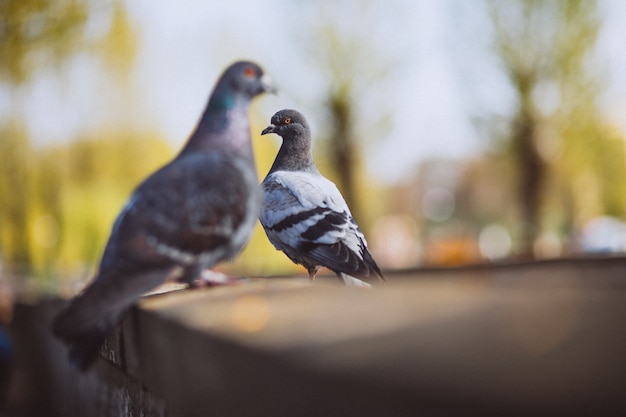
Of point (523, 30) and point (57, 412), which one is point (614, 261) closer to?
point (57, 412)

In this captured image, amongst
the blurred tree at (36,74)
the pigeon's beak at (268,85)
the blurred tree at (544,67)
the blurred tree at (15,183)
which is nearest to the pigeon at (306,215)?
the pigeon's beak at (268,85)

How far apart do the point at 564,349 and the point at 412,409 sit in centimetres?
40

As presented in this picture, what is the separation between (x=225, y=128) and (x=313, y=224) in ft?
1.34

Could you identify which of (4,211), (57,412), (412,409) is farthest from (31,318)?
(412,409)

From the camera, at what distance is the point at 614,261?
24.1 feet

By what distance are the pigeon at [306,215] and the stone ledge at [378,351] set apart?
0.13 metres

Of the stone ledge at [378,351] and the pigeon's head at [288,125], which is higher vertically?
the pigeon's head at [288,125]

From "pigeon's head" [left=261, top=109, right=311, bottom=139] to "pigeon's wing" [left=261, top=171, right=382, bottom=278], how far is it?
13 cm

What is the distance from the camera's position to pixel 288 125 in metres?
2.31

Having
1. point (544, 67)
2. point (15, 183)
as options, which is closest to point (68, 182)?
point (15, 183)

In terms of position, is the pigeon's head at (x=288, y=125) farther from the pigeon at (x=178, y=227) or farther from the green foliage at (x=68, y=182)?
the green foliage at (x=68, y=182)

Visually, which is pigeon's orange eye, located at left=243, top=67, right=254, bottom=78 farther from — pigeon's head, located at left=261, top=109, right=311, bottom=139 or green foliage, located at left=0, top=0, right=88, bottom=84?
green foliage, located at left=0, top=0, right=88, bottom=84

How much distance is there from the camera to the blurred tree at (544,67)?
20234 mm

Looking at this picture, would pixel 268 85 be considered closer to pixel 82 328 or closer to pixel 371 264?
pixel 371 264
